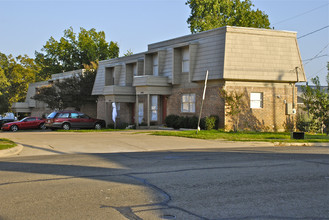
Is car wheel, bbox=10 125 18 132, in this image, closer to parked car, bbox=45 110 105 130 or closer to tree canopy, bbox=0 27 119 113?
parked car, bbox=45 110 105 130

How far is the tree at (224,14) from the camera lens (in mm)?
56312

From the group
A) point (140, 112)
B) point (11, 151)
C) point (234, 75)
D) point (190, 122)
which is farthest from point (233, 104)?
point (11, 151)

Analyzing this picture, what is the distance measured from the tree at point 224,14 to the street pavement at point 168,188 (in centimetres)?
4518

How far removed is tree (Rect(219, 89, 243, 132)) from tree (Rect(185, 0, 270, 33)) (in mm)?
29931

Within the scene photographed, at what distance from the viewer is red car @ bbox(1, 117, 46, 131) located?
38312 mm

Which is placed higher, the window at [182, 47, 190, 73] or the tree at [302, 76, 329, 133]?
the window at [182, 47, 190, 73]

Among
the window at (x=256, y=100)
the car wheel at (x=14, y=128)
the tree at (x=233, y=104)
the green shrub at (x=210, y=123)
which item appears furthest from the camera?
the car wheel at (x=14, y=128)

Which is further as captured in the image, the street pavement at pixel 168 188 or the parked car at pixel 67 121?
the parked car at pixel 67 121

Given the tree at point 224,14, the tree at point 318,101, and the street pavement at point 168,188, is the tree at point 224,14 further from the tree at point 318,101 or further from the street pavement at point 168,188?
the street pavement at point 168,188

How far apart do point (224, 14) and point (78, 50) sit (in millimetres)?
29799

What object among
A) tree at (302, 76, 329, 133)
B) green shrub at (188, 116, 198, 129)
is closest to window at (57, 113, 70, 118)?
green shrub at (188, 116, 198, 129)

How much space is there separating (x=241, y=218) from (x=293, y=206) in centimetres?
123

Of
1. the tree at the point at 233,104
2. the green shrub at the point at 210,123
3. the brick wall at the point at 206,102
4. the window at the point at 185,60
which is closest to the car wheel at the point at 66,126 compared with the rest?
the brick wall at the point at 206,102

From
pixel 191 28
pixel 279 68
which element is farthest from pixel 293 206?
pixel 191 28
